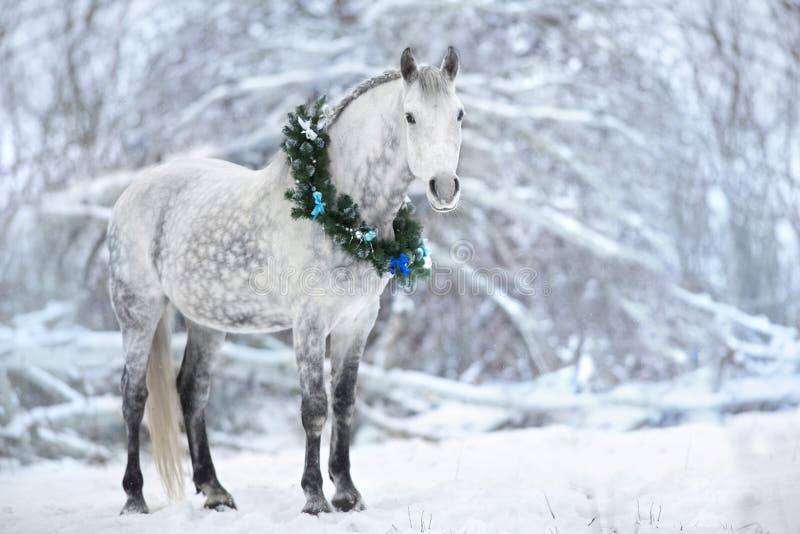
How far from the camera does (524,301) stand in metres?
8.97

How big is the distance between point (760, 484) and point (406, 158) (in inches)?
86.3

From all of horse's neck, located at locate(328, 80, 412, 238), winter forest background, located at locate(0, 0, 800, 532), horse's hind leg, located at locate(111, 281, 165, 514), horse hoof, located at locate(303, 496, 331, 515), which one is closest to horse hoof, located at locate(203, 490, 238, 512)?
horse's hind leg, located at locate(111, 281, 165, 514)

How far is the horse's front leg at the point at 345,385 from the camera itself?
352 centimetres

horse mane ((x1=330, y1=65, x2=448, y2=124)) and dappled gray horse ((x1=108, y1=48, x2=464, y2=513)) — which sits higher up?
horse mane ((x1=330, y1=65, x2=448, y2=124))

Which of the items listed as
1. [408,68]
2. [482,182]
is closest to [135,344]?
[408,68]

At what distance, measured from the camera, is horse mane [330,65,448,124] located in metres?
3.02

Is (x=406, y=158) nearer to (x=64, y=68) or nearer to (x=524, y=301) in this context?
(x=64, y=68)

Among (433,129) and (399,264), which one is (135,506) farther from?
(433,129)

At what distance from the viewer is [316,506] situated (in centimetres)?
325

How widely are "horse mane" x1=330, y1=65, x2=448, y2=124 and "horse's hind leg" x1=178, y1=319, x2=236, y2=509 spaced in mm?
1470

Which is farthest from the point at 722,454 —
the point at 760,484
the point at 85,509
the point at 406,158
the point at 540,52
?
the point at 540,52

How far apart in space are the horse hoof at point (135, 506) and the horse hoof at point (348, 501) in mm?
1007

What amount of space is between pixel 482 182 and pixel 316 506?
4.93 metres

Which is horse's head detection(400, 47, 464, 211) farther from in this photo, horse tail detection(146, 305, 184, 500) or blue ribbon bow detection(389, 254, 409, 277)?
horse tail detection(146, 305, 184, 500)
